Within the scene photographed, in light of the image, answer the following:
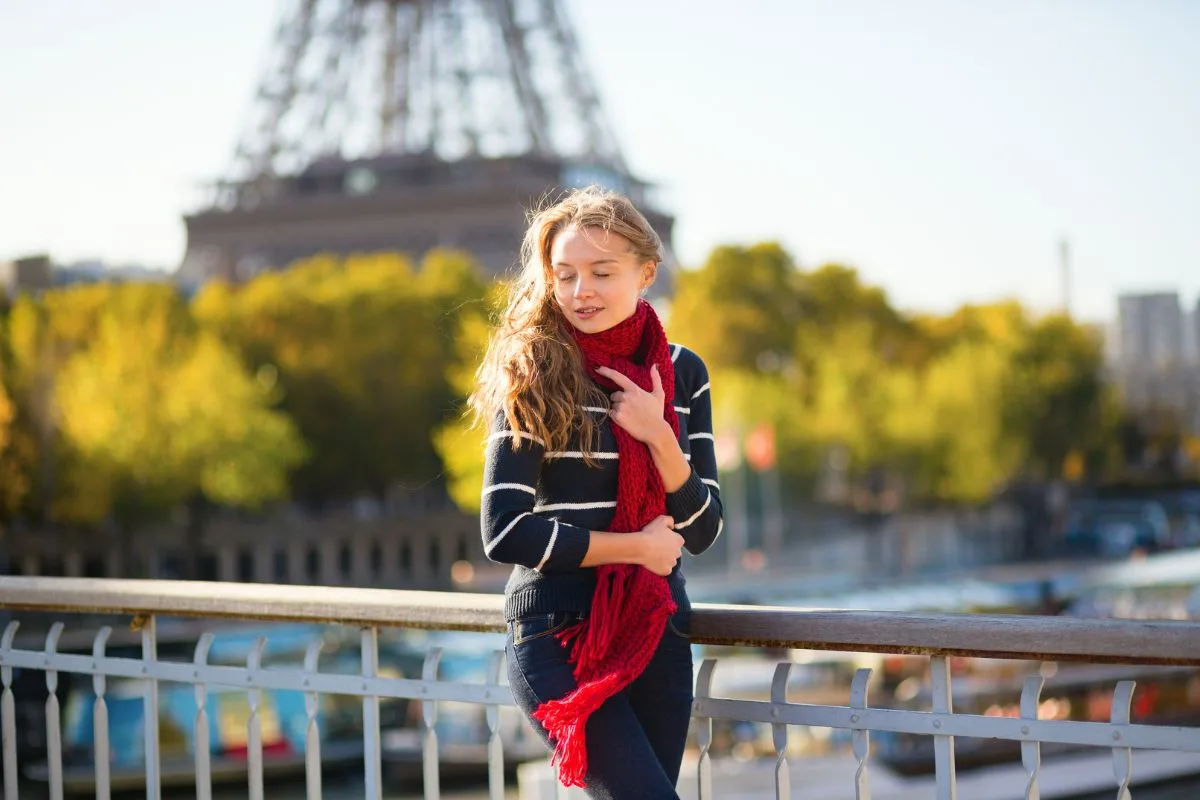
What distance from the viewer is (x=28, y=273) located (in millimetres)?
46562

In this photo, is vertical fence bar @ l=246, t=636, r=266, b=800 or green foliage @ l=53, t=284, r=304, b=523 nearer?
vertical fence bar @ l=246, t=636, r=266, b=800

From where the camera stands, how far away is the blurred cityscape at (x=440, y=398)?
117 feet

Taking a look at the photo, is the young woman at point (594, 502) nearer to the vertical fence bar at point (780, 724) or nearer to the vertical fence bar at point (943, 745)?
the vertical fence bar at point (780, 724)

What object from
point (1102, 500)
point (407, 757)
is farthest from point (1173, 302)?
point (407, 757)

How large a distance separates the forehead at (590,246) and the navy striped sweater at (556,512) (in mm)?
311

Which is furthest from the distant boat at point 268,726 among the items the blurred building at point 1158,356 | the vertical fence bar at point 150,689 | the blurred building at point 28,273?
the blurred building at point 1158,356

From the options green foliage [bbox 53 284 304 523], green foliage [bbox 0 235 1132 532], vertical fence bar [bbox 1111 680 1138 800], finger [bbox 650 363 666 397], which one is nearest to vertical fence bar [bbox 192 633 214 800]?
finger [bbox 650 363 666 397]

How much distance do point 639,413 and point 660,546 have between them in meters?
0.26

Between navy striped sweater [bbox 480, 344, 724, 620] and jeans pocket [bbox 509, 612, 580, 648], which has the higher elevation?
navy striped sweater [bbox 480, 344, 724, 620]

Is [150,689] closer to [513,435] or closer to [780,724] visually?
[513,435]

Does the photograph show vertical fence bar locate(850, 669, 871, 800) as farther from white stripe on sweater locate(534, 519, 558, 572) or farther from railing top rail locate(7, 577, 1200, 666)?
white stripe on sweater locate(534, 519, 558, 572)

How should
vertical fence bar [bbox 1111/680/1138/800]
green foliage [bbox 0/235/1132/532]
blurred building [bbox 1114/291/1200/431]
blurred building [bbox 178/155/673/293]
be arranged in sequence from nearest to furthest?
vertical fence bar [bbox 1111/680/1138/800] → green foliage [bbox 0/235/1132/532] → blurred building [bbox 178/155/673/293] → blurred building [bbox 1114/291/1200/431]

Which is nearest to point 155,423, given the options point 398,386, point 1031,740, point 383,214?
point 398,386

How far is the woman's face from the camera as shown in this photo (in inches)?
131
